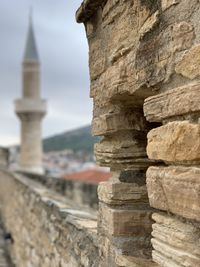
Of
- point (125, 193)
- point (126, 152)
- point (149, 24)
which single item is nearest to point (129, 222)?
point (125, 193)

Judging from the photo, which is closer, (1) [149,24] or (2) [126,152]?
(1) [149,24]

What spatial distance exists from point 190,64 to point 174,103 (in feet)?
0.51

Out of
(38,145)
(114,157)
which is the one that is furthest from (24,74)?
(114,157)

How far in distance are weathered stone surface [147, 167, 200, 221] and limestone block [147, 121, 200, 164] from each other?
42mm

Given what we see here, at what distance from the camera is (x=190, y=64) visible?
1.91 m

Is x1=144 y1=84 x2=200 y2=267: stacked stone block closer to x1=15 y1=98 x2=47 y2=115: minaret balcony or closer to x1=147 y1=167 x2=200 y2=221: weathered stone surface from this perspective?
x1=147 y1=167 x2=200 y2=221: weathered stone surface

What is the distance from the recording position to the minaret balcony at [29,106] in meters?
30.5

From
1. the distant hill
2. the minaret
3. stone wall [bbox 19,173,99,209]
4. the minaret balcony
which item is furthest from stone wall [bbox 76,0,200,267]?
the distant hill

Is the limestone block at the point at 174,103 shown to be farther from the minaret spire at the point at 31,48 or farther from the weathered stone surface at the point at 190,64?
the minaret spire at the point at 31,48

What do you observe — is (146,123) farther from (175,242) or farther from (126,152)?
(175,242)

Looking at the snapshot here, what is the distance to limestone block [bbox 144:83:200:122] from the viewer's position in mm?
1858

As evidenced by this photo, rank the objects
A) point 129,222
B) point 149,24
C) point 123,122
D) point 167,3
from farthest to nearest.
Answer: point 123,122, point 129,222, point 149,24, point 167,3

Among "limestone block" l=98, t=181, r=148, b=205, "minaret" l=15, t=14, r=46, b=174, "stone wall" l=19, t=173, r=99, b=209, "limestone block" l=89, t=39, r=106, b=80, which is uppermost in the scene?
"minaret" l=15, t=14, r=46, b=174

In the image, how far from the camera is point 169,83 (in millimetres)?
2100
